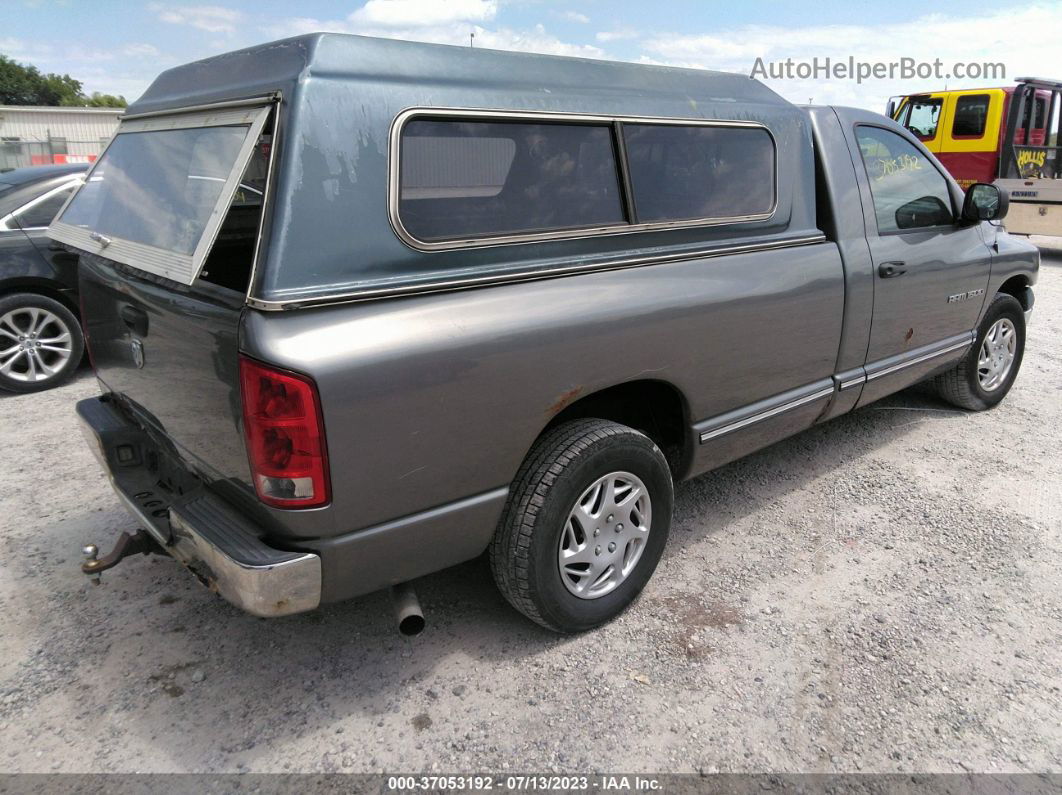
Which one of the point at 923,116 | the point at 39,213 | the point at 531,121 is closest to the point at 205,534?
the point at 531,121

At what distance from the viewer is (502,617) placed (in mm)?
2928

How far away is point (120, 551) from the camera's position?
2588mm

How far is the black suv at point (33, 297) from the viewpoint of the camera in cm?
539

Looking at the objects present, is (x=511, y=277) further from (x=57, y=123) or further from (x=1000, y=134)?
(x=57, y=123)

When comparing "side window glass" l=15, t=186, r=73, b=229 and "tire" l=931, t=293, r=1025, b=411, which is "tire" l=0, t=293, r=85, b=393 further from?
"tire" l=931, t=293, r=1025, b=411

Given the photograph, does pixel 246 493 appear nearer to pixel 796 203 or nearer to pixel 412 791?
pixel 412 791

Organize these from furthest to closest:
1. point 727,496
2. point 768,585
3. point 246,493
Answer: point 727,496
point 768,585
point 246,493

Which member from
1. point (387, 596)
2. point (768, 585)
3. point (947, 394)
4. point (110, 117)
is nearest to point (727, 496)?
point (768, 585)

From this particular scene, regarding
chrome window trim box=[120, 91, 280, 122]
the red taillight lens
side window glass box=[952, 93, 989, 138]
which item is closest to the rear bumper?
the red taillight lens

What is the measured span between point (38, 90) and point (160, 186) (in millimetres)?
111276

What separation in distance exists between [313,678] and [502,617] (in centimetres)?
73

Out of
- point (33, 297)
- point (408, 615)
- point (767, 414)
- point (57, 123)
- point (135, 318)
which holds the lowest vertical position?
point (408, 615)

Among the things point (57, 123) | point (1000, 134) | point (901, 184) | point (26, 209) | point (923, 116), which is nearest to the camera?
point (901, 184)

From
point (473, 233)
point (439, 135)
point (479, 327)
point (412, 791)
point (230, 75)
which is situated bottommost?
point (412, 791)
